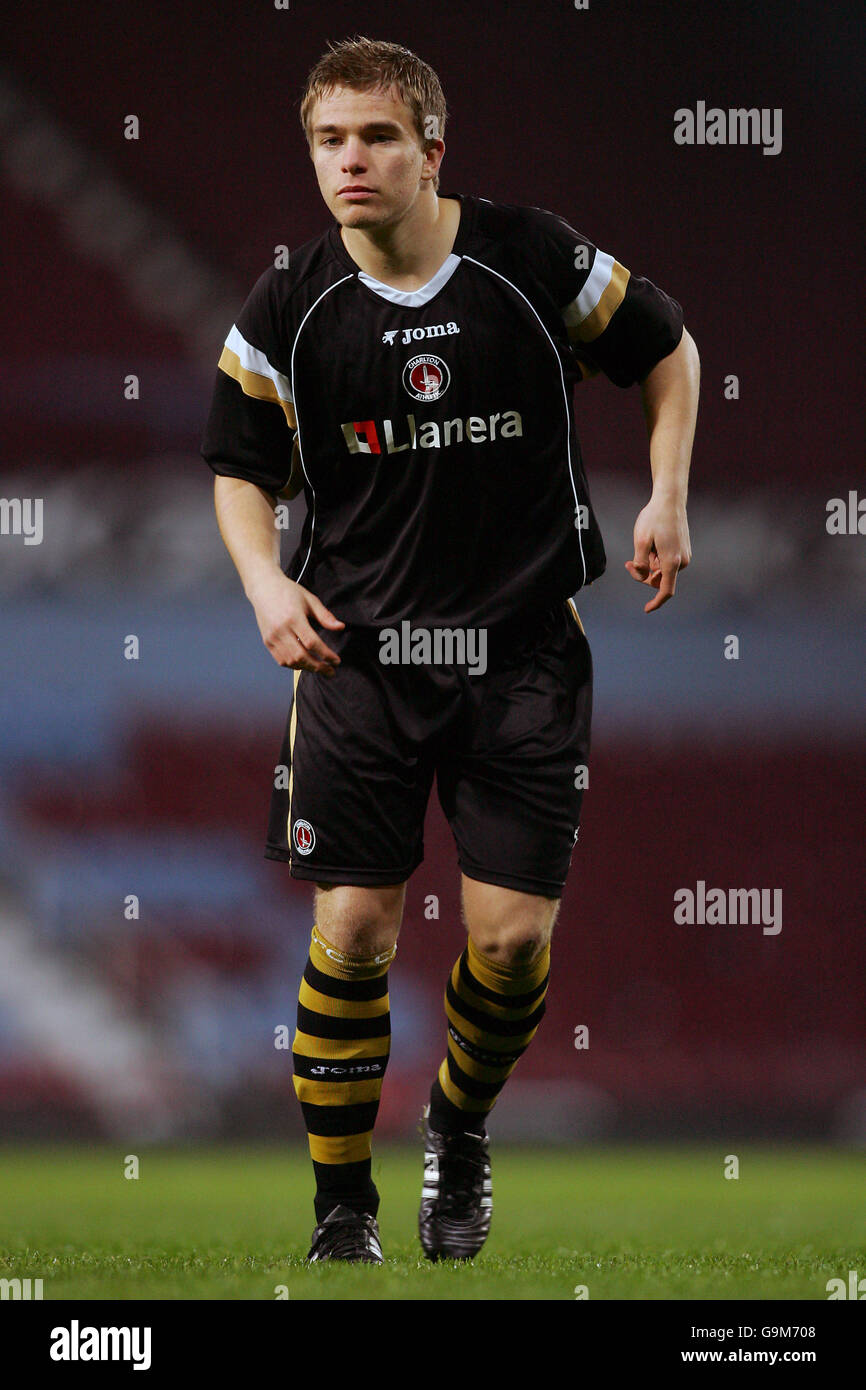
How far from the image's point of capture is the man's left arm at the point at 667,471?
107 inches

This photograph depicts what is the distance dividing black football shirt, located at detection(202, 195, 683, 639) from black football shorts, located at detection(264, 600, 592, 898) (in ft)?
0.33

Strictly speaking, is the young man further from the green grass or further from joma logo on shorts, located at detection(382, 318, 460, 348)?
the green grass

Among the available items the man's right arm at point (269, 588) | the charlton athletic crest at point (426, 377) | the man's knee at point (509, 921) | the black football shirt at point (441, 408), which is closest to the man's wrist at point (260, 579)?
the man's right arm at point (269, 588)

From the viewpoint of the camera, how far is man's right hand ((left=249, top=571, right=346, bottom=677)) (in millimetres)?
2578

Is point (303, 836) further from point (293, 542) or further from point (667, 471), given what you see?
point (293, 542)

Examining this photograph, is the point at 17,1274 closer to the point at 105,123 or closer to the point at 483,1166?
the point at 483,1166

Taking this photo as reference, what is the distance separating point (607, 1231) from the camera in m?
3.59

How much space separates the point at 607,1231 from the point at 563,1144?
49.2 inches

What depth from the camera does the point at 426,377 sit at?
2779 millimetres

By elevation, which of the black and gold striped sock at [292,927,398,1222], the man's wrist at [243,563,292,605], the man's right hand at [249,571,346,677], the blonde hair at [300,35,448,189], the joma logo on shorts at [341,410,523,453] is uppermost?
the blonde hair at [300,35,448,189]

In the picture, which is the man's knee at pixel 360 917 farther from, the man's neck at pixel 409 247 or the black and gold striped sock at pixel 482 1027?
the man's neck at pixel 409 247

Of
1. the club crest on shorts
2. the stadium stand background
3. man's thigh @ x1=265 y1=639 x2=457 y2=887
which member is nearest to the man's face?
man's thigh @ x1=265 y1=639 x2=457 y2=887

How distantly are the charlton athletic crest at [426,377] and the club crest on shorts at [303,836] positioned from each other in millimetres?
771
